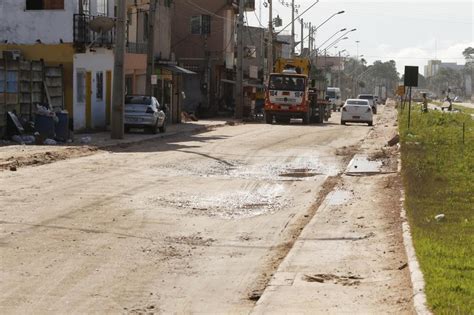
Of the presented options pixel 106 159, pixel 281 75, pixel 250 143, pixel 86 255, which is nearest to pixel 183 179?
pixel 106 159

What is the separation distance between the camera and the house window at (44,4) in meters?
37.5

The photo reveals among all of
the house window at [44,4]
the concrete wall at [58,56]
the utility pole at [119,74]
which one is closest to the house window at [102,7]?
the house window at [44,4]

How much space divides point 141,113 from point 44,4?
5553 mm

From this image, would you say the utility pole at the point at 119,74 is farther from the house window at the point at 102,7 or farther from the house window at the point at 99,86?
the house window at the point at 102,7

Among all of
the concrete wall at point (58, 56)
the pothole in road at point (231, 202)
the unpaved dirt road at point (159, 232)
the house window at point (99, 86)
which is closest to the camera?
the unpaved dirt road at point (159, 232)

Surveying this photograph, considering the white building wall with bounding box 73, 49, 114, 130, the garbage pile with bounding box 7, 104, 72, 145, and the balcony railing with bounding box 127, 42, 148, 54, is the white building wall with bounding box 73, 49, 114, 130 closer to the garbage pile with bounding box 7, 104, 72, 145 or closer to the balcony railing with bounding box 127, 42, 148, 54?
the garbage pile with bounding box 7, 104, 72, 145

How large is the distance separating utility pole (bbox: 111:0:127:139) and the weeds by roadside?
1008 cm

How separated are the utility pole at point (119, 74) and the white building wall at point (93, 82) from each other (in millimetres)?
3671

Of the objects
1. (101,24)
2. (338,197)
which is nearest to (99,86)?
(101,24)

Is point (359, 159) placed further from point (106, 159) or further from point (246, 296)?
point (246, 296)

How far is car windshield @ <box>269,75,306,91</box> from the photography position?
56.3 meters

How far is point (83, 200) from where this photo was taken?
52.9 feet

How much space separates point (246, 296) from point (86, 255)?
98.2 inches

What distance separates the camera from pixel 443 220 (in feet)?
45.6
